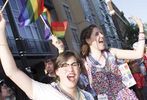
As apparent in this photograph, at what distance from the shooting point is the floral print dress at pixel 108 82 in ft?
19.1

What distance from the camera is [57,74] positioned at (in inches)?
167

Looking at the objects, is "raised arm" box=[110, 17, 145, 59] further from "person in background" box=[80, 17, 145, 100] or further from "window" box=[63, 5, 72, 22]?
"window" box=[63, 5, 72, 22]

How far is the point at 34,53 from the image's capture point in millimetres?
27906

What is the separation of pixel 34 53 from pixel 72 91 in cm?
2385

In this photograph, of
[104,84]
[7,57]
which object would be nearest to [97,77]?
[104,84]

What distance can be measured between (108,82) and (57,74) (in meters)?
1.71

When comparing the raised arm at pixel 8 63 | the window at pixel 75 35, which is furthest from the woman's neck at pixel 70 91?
the window at pixel 75 35

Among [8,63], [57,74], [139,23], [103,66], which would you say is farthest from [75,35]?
[8,63]

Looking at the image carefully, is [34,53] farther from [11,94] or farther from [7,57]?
[7,57]

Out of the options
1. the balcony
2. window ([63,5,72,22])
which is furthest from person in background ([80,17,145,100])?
window ([63,5,72,22])

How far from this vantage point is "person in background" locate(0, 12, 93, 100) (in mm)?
3777

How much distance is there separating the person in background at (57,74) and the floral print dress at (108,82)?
1488mm

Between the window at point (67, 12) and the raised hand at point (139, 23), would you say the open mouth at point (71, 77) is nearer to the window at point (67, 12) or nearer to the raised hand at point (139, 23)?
the raised hand at point (139, 23)

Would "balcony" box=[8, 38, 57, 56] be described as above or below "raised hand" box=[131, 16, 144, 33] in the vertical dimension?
below
